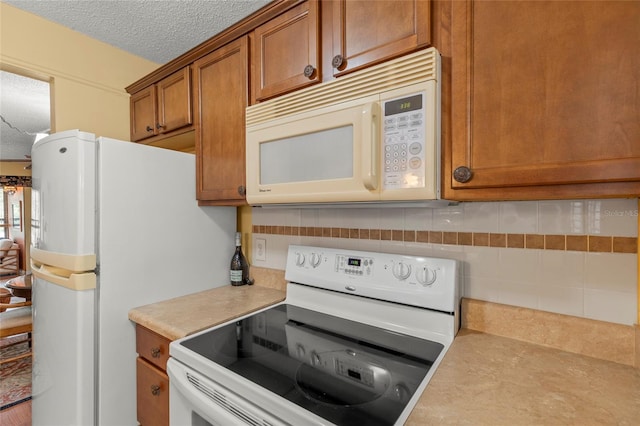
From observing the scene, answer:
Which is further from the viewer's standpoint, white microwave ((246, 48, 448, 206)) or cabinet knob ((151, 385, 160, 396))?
cabinet knob ((151, 385, 160, 396))

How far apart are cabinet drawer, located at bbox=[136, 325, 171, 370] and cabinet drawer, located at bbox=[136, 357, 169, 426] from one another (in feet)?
0.10

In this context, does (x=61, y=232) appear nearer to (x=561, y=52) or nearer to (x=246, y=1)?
(x=246, y=1)

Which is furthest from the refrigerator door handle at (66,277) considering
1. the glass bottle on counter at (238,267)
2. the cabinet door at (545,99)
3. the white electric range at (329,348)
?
the cabinet door at (545,99)

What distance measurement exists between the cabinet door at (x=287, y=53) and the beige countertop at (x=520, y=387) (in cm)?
101

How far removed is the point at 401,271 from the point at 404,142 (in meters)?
0.50

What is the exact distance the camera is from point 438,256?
1.20 m

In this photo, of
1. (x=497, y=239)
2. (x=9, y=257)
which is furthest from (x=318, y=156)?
(x=9, y=257)

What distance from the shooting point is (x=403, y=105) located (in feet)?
2.99

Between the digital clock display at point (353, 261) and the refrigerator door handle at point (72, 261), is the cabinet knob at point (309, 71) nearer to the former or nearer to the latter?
the digital clock display at point (353, 261)

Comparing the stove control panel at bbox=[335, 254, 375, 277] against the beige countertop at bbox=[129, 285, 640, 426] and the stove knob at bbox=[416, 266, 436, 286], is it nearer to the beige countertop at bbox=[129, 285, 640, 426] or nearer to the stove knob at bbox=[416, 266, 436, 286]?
the stove knob at bbox=[416, 266, 436, 286]

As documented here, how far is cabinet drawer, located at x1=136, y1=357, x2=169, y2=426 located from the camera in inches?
47.6

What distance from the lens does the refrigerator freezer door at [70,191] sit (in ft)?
4.04

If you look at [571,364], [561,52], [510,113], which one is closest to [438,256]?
[571,364]

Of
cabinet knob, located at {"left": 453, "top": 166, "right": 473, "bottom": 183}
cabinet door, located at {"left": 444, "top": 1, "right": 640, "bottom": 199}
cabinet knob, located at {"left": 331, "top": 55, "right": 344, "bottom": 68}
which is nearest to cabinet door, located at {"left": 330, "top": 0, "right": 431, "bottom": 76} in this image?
cabinet knob, located at {"left": 331, "top": 55, "right": 344, "bottom": 68}
